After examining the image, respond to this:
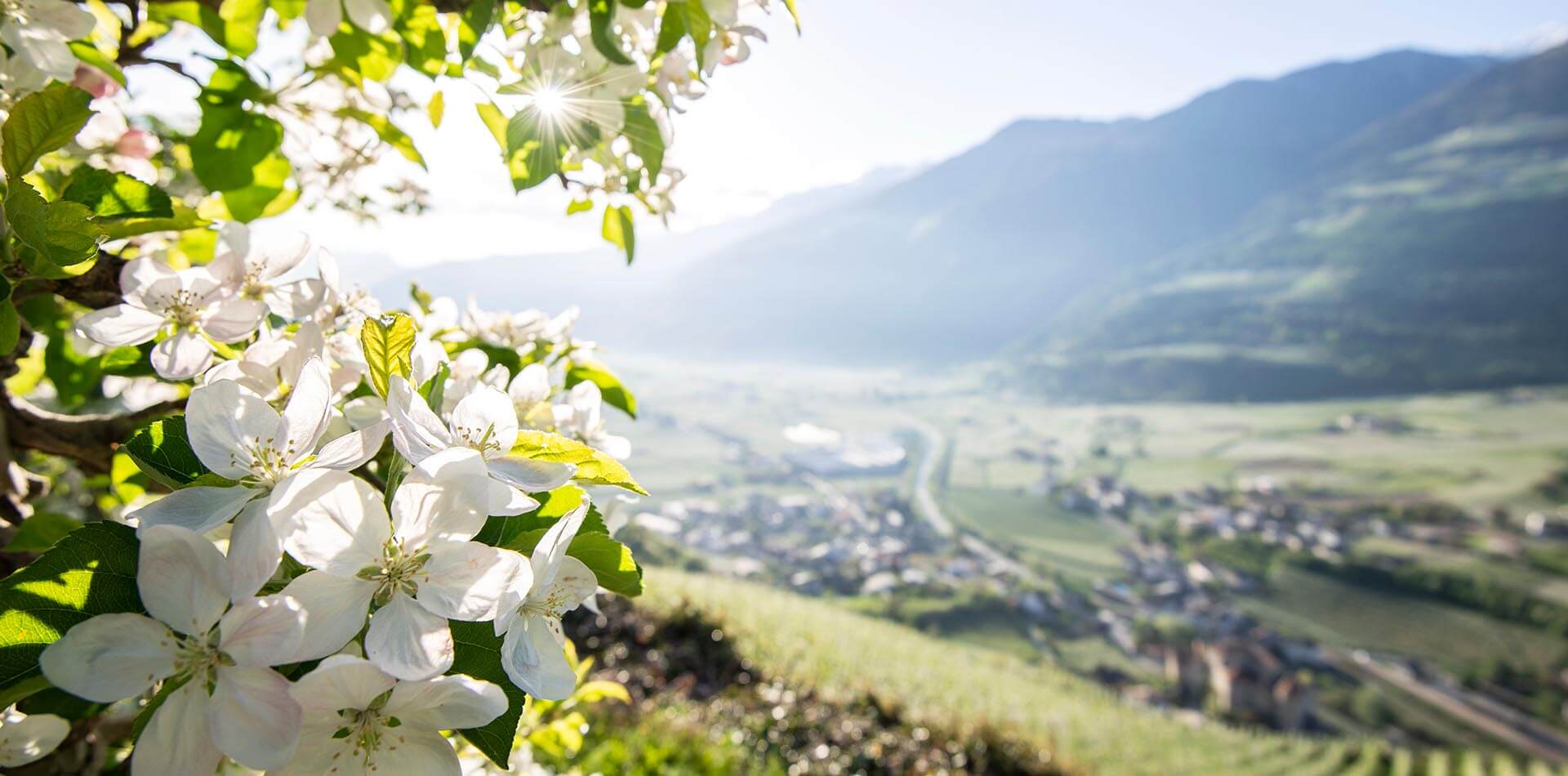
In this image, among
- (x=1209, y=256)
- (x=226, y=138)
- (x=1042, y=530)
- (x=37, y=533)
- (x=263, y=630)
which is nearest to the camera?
(x=263, y=630)

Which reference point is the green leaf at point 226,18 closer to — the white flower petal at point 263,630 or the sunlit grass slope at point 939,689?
the white flower petal at point 263,630

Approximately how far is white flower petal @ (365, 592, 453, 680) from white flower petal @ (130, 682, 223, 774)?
11cm

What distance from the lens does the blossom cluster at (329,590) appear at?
44cm

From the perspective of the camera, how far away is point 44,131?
62cm

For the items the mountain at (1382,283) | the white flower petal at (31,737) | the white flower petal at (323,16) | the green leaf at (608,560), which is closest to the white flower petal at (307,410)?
the green leaf at (608,560)

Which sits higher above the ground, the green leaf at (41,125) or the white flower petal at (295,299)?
the green leaf at (41,125)

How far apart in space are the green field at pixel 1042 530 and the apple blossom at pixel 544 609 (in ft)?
154

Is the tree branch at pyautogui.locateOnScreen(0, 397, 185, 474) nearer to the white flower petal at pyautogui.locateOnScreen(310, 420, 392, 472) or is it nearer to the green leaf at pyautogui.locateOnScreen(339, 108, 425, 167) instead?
→ the green leaf at pyautogui.locateOnScreen(339, 108, 425, 167)

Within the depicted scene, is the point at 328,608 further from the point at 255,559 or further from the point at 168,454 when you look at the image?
the point at 168,454

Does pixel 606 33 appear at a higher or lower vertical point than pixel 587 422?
higher

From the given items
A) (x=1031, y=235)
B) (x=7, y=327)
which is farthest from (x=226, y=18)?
(x=1031, y=235)

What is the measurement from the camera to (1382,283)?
95.4 metres

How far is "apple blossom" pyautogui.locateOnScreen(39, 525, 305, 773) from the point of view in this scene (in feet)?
1.41

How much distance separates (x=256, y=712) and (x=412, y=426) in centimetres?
19
